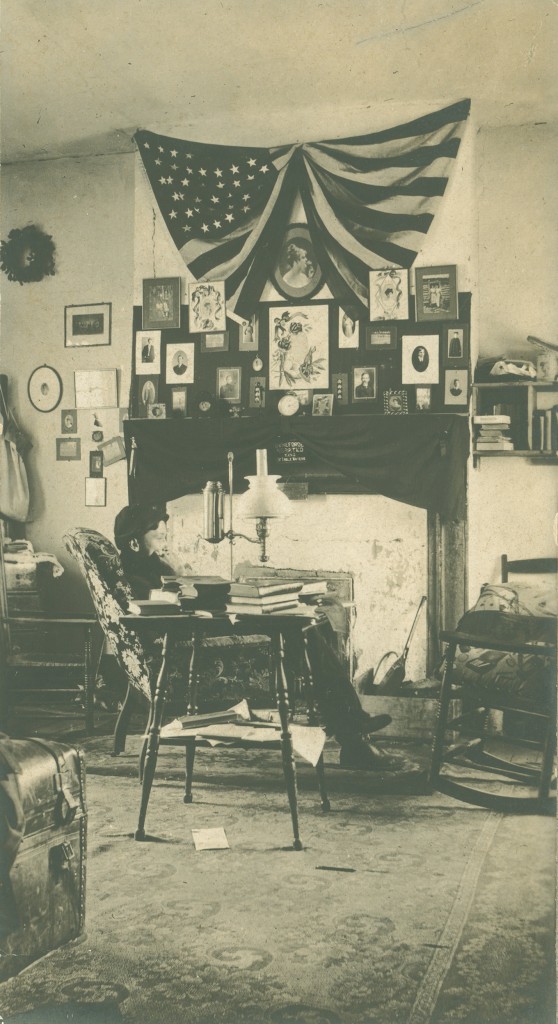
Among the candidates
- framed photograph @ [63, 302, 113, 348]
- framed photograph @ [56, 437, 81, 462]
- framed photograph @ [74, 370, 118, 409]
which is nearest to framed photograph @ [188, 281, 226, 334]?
framed photograph @ [63, 302, 113, 348]

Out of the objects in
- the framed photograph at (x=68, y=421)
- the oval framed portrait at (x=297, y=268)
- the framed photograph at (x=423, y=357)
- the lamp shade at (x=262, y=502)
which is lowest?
the lamp shade at (x=262, y=502)

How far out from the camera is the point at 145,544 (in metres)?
4.14

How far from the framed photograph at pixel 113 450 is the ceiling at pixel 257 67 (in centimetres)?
149

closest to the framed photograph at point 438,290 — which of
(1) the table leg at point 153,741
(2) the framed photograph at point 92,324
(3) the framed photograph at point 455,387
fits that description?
(3) the framed photograph at point 455,387

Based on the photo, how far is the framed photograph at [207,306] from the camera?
14.7 ft

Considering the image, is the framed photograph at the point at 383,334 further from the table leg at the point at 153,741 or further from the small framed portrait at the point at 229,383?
the table leg at the point at 153,741

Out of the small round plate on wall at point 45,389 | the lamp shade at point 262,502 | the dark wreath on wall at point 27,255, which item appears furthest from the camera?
the small round plate on wall at point 45,389

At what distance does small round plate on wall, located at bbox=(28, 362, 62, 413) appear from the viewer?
13.0 ft

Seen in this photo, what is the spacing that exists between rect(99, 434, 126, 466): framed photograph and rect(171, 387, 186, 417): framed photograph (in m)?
0.35

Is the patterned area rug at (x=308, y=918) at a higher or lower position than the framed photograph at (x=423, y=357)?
lower

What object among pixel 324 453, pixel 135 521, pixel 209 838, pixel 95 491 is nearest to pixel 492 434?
pixel 324 453

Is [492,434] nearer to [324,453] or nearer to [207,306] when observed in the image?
[324,453]

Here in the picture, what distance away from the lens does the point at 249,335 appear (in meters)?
4.50

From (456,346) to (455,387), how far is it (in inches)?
8.8
